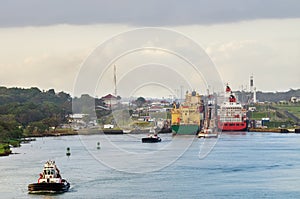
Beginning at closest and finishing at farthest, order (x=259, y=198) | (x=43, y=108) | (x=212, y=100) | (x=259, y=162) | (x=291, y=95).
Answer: (x=259, y=198) < (x=259, y=162) < (x=43, y=108) < (x=212, y=100) < (x=291, y=95)

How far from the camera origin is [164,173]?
125 ft

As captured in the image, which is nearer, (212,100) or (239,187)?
(239,187)

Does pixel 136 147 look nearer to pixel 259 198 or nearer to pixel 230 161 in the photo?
pixel 230 161

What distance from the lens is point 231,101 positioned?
101m

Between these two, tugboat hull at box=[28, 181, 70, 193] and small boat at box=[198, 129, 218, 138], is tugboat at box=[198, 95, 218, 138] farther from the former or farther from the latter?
tugboat hull at box=[28, 181, 70, 193]

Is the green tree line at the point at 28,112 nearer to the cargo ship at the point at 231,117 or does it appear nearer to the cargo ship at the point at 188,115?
the cargo ship at the point at 188,115

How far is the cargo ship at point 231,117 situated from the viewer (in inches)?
3664

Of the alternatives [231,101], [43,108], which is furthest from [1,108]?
[231,101]

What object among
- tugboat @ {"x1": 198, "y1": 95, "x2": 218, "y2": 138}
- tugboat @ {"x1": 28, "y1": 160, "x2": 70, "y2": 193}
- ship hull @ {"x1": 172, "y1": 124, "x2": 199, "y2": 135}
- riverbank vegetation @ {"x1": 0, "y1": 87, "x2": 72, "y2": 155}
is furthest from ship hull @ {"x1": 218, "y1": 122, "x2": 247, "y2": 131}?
tugboat @ {"x1": 28, "y1": 160, "x2": 70, "y2": 193}

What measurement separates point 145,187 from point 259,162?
11.8m

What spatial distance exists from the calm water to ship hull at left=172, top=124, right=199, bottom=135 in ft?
92.5

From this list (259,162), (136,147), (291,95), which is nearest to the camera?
(259,162)

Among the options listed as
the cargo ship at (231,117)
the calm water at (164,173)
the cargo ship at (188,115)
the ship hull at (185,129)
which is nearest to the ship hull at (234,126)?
the cargo ship at (231,117)

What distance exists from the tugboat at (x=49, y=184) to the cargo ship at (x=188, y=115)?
49588 millimetres
